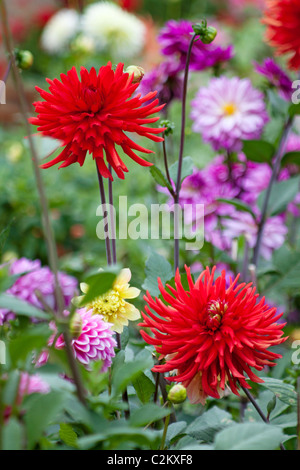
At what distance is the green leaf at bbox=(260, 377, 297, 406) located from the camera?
0.47 m

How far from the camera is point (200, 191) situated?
899 millimetres

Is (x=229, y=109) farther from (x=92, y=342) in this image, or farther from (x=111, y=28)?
(x=111, y=28)

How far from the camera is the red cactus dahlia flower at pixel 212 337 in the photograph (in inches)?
16.7

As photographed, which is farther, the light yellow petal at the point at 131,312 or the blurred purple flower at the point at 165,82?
A: the blurred purple flower at the point at 165,82

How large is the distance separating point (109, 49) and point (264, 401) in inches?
59.2

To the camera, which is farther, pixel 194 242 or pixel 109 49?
pixel 109 49

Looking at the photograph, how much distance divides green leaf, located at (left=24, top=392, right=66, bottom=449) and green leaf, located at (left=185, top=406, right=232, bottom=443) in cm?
19

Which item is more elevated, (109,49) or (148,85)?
(109,49)

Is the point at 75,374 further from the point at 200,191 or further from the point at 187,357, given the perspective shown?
the point at 200,191

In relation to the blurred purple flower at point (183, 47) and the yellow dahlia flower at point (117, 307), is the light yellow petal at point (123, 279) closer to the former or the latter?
the yellow dahlia flower at point (117, 307)

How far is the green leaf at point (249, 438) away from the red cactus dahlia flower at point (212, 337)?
76mm

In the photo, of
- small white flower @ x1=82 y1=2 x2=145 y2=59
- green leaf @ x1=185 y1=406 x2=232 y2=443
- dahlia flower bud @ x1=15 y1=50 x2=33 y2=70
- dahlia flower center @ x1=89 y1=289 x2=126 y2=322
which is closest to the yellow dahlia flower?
dahlia flower center @ x1=89 y1=289 x2=126 y2=322

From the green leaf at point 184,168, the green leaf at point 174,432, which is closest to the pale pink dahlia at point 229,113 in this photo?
the green leaf at point 184,168

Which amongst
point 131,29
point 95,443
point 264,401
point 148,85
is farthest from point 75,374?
point 131,29
